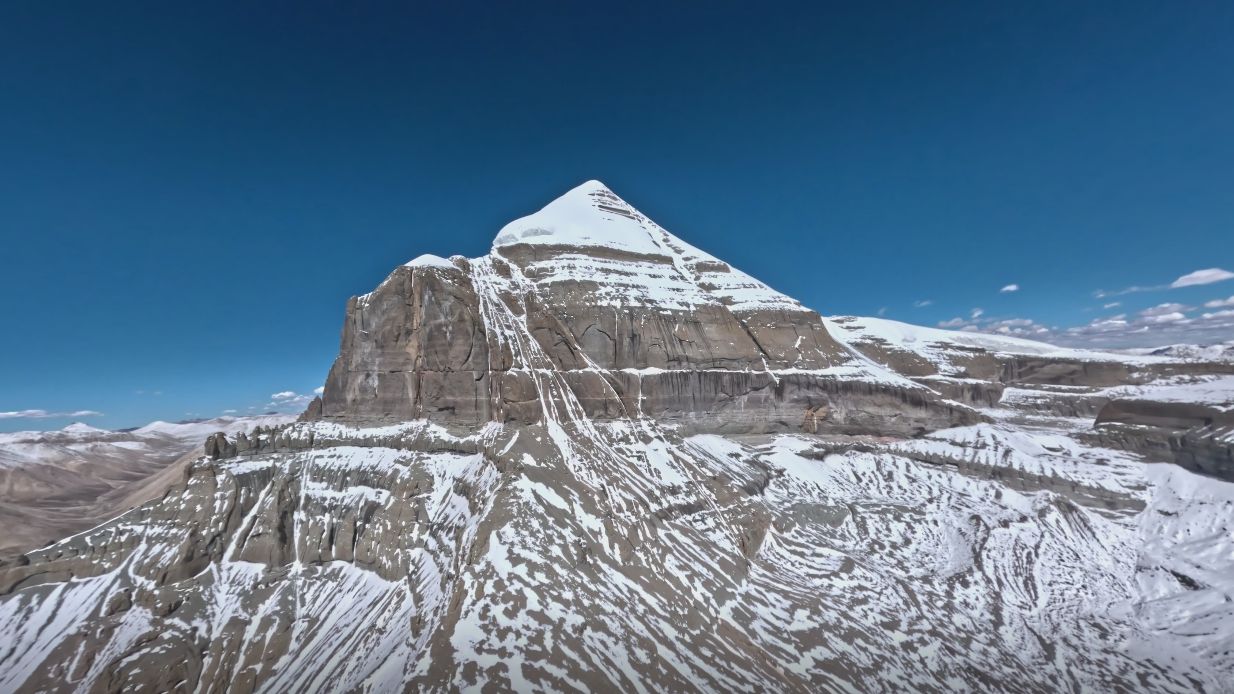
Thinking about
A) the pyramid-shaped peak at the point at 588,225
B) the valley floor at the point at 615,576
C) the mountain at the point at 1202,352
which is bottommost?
the valley floor at the point at 615,576

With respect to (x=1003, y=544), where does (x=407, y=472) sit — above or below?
above

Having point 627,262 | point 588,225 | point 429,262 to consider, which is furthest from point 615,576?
point 588,225

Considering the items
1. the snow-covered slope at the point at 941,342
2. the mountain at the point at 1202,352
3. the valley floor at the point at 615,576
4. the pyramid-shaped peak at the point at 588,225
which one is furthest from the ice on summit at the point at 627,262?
the mountain at the point at 1202,352

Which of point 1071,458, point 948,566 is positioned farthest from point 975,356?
point 948,566

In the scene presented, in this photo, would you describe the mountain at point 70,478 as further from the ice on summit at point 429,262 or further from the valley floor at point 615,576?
the ice on summit at point 429,262

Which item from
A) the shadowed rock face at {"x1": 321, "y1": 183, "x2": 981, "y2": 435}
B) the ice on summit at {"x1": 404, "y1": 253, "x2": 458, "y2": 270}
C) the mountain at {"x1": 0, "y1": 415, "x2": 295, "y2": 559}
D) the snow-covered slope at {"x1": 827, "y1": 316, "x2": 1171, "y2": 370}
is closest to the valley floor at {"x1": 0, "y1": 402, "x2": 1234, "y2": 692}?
the shadowed rock face at {"x1": 321, "y1": 183, "x2": 981, "y2": 435}

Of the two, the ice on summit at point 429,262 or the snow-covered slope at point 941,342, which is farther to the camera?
the snow-covered slope at point 941,342

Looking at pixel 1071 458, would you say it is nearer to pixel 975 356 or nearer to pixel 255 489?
pixel 975 356
